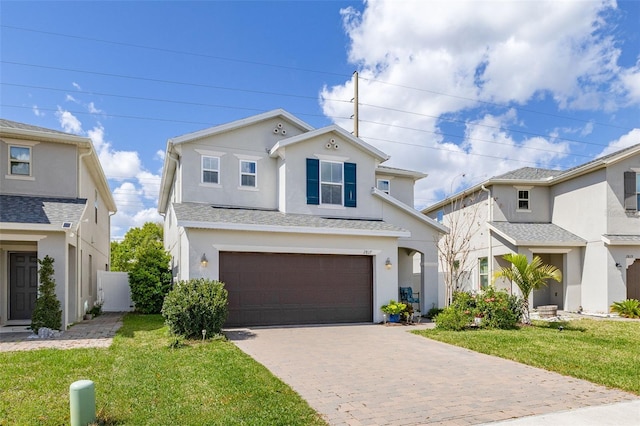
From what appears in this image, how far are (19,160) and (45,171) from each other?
0.80 m

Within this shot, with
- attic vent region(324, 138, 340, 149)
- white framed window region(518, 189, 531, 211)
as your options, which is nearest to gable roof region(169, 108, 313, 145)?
attic vent region(324, 138, 340, 149)

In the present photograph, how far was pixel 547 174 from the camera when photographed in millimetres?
22906

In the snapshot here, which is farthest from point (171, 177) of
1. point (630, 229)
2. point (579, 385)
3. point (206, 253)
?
point (630, 229)

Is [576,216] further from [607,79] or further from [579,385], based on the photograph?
[579,385]

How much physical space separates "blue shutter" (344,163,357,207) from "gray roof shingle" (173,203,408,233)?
2.41 ft

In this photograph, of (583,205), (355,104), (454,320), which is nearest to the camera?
(454,320)

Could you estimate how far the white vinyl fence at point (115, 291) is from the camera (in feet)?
63.7

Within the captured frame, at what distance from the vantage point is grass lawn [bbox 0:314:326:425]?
18.1 feet

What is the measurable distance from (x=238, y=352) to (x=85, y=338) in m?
4.59

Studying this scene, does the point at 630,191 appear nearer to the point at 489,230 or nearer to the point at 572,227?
the point at 572,227

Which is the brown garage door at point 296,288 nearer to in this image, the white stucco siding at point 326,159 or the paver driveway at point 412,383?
the white stucco siding at point 326,159

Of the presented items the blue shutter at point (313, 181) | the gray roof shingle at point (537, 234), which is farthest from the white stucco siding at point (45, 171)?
the gray roof shingle at point (537, 234)

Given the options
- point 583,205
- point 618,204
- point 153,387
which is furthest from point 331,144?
point 618,204

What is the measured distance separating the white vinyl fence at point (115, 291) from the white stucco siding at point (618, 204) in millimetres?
20769
